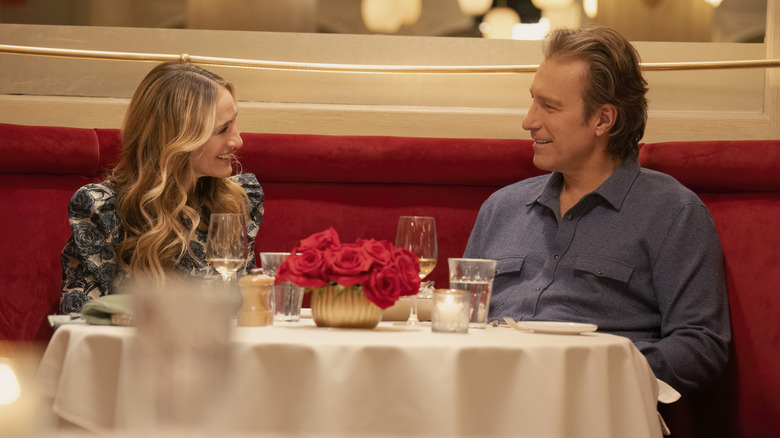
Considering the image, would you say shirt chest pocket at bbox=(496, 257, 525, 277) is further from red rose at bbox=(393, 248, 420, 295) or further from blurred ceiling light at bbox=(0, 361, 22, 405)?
blurred ceiling light at bbox=(0, 361, 22, 405)

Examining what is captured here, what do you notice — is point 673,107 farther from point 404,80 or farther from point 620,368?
point 620,368

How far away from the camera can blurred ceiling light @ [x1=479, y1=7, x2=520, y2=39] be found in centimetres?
303

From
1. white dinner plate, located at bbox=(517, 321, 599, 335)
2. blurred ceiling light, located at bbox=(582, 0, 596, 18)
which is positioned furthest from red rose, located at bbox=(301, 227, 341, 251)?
blurred ceiling light, located at bbox=(582, 0, 596, 18)

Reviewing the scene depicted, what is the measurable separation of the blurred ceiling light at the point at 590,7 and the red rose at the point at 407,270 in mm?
1970

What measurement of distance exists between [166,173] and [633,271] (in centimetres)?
119

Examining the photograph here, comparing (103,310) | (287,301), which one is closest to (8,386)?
(103,310)

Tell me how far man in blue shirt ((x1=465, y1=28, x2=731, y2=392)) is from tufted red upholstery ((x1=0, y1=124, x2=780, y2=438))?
0.15 m

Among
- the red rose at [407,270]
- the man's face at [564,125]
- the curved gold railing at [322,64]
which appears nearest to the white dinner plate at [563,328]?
the red rose at [407,270]

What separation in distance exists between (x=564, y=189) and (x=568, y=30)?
1.35 feet

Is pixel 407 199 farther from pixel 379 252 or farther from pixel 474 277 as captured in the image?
pixel 379 252

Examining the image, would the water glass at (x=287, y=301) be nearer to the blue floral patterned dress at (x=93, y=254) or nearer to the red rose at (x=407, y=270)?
the red rose at (x=407, y=270)

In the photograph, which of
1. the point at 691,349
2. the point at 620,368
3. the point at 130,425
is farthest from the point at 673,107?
→ the point at 130,425

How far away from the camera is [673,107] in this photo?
299 centimetres

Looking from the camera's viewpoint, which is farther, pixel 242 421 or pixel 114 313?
pixel 114 313
